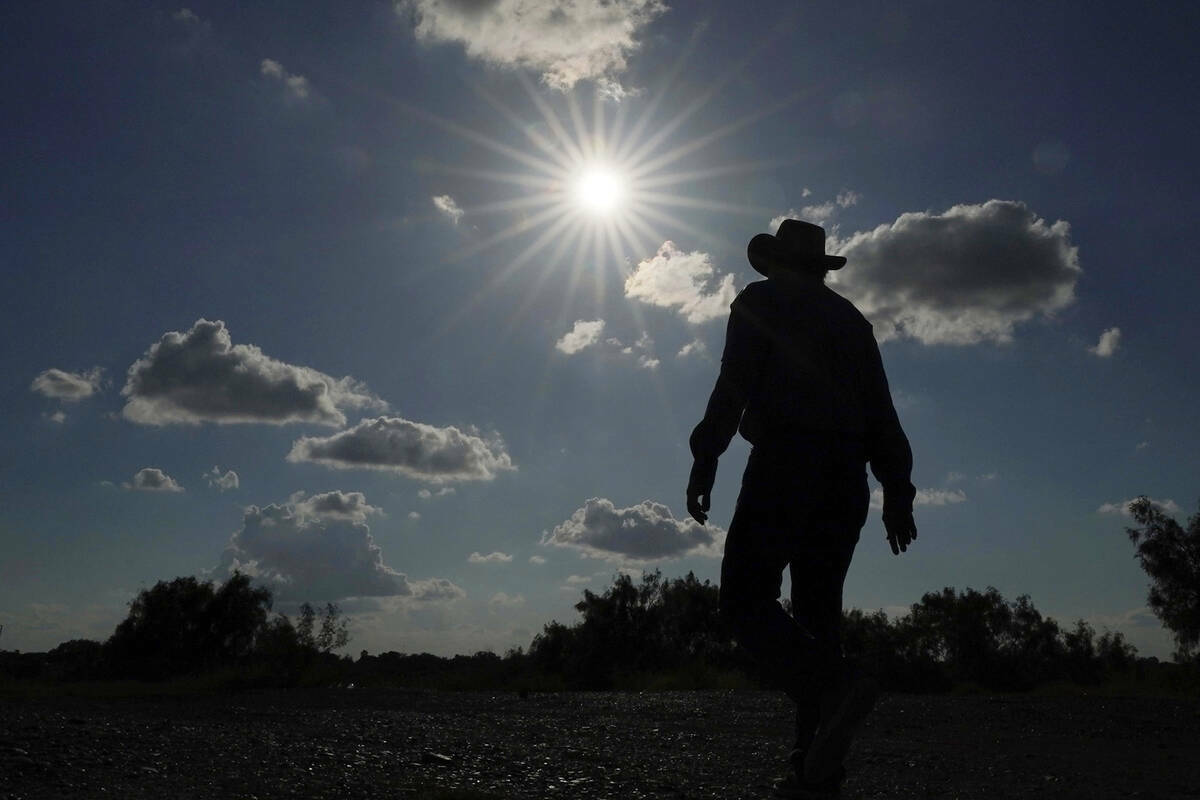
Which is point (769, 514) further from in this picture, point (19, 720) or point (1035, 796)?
point (19, 720)

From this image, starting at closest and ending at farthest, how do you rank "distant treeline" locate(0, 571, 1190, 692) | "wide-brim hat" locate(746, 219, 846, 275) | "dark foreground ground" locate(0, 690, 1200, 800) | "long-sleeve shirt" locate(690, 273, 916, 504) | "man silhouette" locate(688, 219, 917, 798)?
"man silhouette" locate(688, 219, 917, 798), "long-sleeve shirt" locate(690, 273, 916, 504), "wide-brim hat" locate(746, 219, 846, 275), "dark foreground ground" locate(0, 690, 1200, 800), "distant treeline" locate(0, 571, 1190, 692)

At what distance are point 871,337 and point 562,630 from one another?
93.8 feet

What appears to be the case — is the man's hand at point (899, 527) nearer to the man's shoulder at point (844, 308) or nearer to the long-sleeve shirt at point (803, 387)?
the long-sleeve shirt at point (803, 387)

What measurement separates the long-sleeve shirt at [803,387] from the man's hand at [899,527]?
0.07 metres

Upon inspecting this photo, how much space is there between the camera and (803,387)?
3.54 meters

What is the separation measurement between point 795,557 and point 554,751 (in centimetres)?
317

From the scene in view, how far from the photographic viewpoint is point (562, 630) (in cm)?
3119

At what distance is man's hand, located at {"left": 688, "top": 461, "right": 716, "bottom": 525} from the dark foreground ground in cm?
161

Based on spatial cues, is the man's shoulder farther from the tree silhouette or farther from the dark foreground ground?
the tree silhouette

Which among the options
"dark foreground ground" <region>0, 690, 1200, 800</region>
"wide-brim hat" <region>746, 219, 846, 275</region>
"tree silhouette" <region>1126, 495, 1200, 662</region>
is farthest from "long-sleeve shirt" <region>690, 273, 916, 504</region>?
"tree silhouette" <region>1126, 495, 1200, 662</region>

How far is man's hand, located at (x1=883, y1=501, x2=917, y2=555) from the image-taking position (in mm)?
3744

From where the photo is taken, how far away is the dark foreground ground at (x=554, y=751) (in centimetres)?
432

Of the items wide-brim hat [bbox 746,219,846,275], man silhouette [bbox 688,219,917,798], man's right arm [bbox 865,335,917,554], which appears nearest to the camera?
man silhouette [bbox 688,219,917,798]

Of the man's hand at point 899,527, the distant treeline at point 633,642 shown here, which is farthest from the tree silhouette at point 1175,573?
the man's hand at point 899,527
